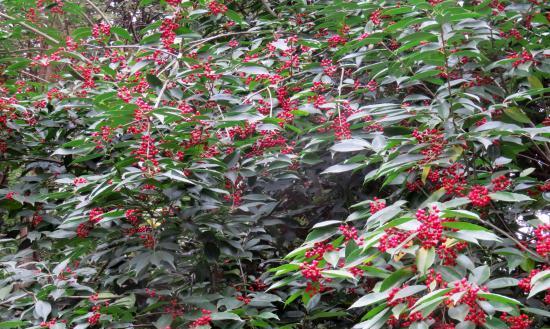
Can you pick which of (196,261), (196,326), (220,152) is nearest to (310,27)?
(220,152)

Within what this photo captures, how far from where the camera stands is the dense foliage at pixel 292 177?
1866 mm

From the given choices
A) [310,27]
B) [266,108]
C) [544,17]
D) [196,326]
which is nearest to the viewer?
[196,326]

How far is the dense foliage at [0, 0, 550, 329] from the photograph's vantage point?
73.5 inches

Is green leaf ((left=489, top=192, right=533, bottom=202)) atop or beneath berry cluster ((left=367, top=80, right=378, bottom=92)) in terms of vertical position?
beneath

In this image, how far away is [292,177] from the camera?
277cm

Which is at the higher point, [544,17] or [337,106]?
[544,17]

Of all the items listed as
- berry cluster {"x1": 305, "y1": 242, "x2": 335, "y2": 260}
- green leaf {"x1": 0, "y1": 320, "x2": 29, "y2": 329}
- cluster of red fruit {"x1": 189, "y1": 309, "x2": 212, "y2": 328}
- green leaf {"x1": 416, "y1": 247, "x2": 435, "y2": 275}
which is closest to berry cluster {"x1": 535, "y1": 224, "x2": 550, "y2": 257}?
green leaf {"x1": 416, "y1": 247, "x2": 435, "y2": 275}

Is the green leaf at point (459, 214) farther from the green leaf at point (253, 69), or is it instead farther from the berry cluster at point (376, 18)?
the berry cluster at point (376, 18)

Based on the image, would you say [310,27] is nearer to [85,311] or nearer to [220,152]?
[220,152]

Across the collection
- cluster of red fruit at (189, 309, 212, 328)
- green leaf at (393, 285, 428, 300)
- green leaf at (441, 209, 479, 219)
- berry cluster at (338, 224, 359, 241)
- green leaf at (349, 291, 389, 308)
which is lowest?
cluster of red fruit at (189, 309, 212, 328)

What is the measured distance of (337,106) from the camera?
2.63 meters

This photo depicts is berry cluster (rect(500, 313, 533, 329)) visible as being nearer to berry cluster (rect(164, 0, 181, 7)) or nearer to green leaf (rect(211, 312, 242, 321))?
green leaf (rect(211, 312, 242, 321))

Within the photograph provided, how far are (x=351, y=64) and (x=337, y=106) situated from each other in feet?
1.43

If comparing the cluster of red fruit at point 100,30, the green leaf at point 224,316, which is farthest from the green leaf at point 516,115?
the cluster of red fruit at point 100,30
